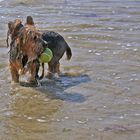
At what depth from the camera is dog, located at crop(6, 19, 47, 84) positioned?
24.5ft

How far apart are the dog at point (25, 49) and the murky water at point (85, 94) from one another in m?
0.39

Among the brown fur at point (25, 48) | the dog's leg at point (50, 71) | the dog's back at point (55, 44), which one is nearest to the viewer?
the brown fur at point (25, 48)

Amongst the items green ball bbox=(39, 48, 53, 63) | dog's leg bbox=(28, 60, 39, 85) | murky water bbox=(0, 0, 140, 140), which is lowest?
murky water bbox=(0, 0, 140, 140)

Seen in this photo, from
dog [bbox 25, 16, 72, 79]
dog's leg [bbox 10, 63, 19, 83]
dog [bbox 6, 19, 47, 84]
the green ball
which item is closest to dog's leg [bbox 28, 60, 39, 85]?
dog [bbox 6, 19, 47, 84]

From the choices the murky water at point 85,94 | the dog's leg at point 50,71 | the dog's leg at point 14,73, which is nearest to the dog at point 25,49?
the dog's leg at point 14,73

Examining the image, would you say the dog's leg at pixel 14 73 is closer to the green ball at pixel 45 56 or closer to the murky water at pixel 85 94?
the murky water at pixel 85 94

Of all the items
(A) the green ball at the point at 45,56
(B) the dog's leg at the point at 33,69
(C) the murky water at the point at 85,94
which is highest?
(A) the green ball at the point at 45,56

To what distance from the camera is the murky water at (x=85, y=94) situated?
20.3 feet

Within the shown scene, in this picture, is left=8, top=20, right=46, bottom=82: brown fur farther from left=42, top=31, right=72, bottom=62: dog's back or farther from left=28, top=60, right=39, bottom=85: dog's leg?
left=42, top=31, right=72, bottom=62: dog's back

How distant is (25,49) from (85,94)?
1.19 meters

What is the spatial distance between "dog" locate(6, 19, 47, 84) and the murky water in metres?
0.39

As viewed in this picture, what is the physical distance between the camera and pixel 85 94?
7.70 meters

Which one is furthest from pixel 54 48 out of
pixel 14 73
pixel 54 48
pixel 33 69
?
pixel 33 69

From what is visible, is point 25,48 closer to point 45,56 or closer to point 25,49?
point 25,49
